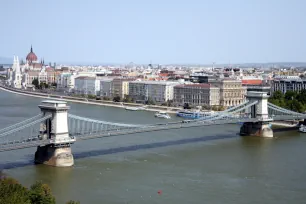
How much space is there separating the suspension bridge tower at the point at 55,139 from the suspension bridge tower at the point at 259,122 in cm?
771

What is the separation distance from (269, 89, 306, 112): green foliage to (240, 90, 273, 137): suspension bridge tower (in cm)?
492

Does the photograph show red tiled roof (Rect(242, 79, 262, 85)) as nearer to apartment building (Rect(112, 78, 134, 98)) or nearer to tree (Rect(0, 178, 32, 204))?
apartment building (Rect(112, 78, 134, 98))

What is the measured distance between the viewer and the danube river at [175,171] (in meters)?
10.4

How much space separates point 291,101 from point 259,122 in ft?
21.5

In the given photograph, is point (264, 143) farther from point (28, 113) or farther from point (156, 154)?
point (28, 113)

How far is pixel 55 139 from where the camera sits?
1254 centimetres

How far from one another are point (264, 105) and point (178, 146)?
16.2 ft

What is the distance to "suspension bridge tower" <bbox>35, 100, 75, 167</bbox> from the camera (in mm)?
12495

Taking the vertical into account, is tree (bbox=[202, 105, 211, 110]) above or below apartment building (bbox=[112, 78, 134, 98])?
below

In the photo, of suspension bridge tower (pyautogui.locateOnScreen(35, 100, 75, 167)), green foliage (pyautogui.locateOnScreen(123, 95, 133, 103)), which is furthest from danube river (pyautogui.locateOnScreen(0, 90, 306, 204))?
green foliage (pyautogui.locateOnScreen(123, 95, 133, 103))

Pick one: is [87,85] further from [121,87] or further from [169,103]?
[169,103]

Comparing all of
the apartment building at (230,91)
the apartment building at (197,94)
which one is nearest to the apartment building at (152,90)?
the apartment building at (197,94)

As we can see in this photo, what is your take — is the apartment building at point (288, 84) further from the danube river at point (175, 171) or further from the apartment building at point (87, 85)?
the danube river at point (175, 171)

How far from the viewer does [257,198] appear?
33.9 feet
